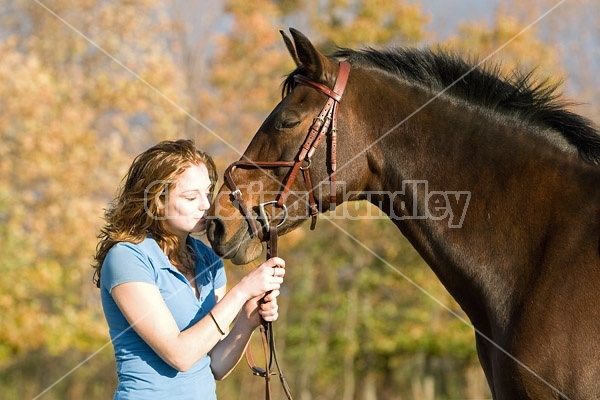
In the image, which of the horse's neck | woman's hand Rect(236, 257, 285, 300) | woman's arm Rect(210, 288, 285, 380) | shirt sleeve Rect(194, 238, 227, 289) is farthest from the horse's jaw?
the horse's neck

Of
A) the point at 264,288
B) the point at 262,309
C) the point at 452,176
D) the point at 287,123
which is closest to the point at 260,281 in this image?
the point at 264,288

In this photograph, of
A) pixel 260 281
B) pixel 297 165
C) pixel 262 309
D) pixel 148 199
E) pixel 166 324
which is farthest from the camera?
pixel 297 165

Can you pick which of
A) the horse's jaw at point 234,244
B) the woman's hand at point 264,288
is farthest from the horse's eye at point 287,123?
the woman's hand at point 264,288

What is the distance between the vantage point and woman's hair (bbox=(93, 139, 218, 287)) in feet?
10.6

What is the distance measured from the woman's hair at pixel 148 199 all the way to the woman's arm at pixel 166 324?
0.94 feet

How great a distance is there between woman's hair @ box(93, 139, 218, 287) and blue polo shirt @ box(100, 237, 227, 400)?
0.08 meters

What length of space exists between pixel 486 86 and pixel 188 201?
1.61 meters

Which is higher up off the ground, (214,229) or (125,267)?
(214,229)

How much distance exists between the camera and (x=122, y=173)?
12.3 metres

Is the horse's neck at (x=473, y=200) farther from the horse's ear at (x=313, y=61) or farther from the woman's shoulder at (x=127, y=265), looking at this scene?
the woman's shoulder at (x=127, y=265)

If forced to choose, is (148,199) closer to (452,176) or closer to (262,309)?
(262,309)

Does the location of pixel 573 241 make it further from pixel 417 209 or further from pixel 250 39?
pixel 250 39

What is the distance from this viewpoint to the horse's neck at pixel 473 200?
3.29 meters

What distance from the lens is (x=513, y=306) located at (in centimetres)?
322
